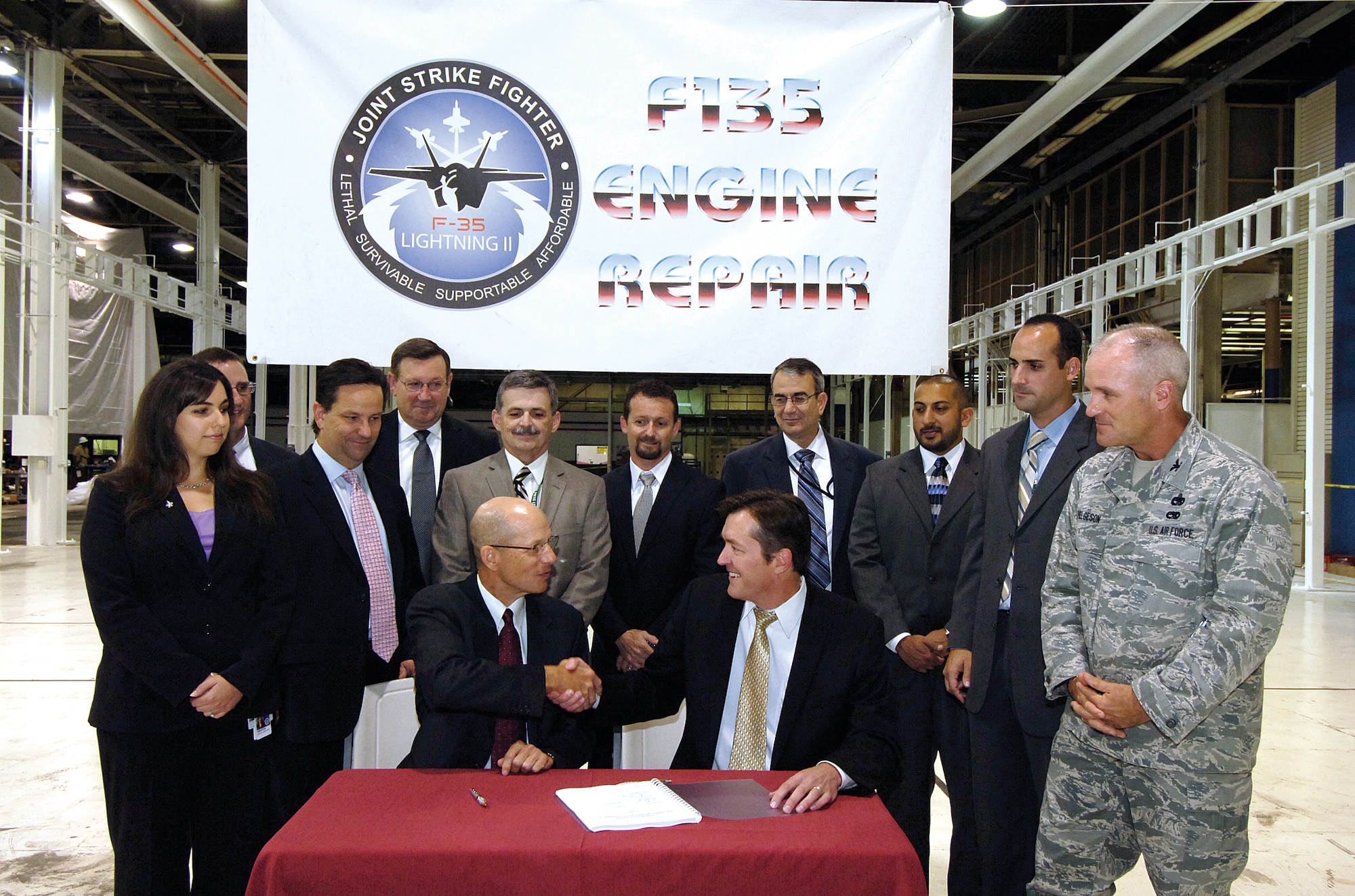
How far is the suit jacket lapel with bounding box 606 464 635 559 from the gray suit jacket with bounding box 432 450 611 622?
0.21 metres

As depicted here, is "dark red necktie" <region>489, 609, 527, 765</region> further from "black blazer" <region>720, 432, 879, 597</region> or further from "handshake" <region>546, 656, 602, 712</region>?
→ "black blazer" <region>720, 432, 879, 597</region>

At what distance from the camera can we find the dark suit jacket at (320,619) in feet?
8.80

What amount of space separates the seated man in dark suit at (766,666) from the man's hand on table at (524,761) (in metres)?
0.37

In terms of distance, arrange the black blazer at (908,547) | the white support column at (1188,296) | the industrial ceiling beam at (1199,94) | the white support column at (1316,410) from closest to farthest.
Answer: the black blazer at (908,547) < the white support column at (1316,410) < the industrial ceiling beam at (1199,94) < the white support column at (1188,296)

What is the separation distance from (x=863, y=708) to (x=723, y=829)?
74 centimetres

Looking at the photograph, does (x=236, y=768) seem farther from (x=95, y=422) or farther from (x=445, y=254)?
(x=95, y=422)

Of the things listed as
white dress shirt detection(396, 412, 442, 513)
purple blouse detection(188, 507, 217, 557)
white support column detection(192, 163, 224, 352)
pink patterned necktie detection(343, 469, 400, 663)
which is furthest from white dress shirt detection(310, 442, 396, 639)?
white support column detection(192, 163, 224, 352)

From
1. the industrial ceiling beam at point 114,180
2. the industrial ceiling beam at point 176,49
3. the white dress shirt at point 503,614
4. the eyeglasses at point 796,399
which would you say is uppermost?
the industrial ceiling beam at point 114,180

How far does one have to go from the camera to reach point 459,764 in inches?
88.9

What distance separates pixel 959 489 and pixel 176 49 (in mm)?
9870

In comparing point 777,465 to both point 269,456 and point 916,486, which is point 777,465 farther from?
point 269,456

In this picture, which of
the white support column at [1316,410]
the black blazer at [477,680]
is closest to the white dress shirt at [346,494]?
the black blazer at [477,680]

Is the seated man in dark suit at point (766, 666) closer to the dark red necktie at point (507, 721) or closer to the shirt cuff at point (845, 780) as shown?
the shirt cuff at point (845, 780)

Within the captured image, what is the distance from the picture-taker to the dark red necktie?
2312mm
